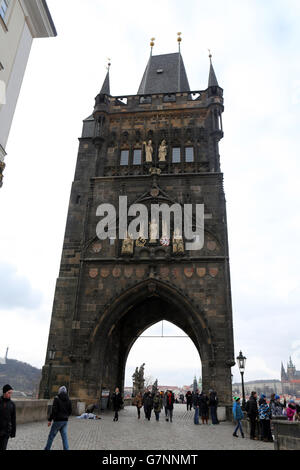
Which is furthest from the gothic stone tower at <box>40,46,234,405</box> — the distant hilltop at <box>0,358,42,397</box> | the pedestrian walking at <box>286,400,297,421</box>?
the distant hilltop at <box>0,358,42,397</box>

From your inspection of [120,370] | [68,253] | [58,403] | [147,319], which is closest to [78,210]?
[68,253]

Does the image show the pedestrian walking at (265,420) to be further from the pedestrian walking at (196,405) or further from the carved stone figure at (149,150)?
the carved stone figure at (149,150)

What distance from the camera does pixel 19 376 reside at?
7544cm

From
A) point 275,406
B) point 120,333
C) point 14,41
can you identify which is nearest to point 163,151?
point 14,41

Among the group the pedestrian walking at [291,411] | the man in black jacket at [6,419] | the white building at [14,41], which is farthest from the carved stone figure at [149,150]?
the man in black jacket at [6,419]

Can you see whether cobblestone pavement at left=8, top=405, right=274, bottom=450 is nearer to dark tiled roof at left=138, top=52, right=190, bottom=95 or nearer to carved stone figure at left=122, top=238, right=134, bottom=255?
carved stone figure at left=122, top=238, right=134, bottom=255

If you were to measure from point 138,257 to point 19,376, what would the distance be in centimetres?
7046

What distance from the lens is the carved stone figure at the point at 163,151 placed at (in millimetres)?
19470

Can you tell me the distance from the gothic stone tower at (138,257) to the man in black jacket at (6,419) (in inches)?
404

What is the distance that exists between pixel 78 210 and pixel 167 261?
19.5ft

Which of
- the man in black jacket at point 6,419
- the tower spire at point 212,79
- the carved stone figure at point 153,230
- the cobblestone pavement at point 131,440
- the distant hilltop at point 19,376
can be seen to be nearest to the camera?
the man in black jacket at point 6,419
